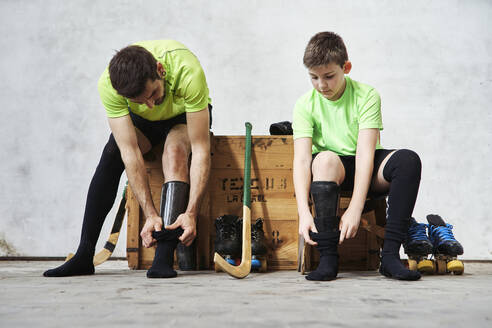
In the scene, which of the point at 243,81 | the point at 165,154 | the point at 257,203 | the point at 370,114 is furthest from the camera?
the point at 243,81

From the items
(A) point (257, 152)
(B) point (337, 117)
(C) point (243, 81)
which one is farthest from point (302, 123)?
(C) point (243, 81)


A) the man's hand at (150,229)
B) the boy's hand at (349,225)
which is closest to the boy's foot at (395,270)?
the boy's hand at (349,225)

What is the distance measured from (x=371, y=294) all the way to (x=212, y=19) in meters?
2.43

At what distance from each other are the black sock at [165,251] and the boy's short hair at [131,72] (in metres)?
0.46

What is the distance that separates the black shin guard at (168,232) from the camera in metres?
1.42

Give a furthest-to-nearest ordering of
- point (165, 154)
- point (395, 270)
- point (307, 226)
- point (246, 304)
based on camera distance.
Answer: point (165, 154), point (307, 226), point (395, 270), point (246, 304)

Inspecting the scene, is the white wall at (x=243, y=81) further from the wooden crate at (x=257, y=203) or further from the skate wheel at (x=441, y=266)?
the skate wheel at (x=441, y=266)

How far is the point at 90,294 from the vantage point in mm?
1014

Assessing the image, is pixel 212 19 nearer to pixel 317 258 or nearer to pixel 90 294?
pixel 317 258

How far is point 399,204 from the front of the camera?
4.51 ft

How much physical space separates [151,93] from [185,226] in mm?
450

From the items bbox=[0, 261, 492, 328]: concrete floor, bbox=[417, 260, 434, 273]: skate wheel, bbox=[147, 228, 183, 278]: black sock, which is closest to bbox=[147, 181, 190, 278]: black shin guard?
bbox=[147, 228, 183, 278]: black sock

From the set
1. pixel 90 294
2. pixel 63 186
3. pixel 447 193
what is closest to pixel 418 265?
A: pixel 90 294

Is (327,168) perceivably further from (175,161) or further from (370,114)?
(175,161)
